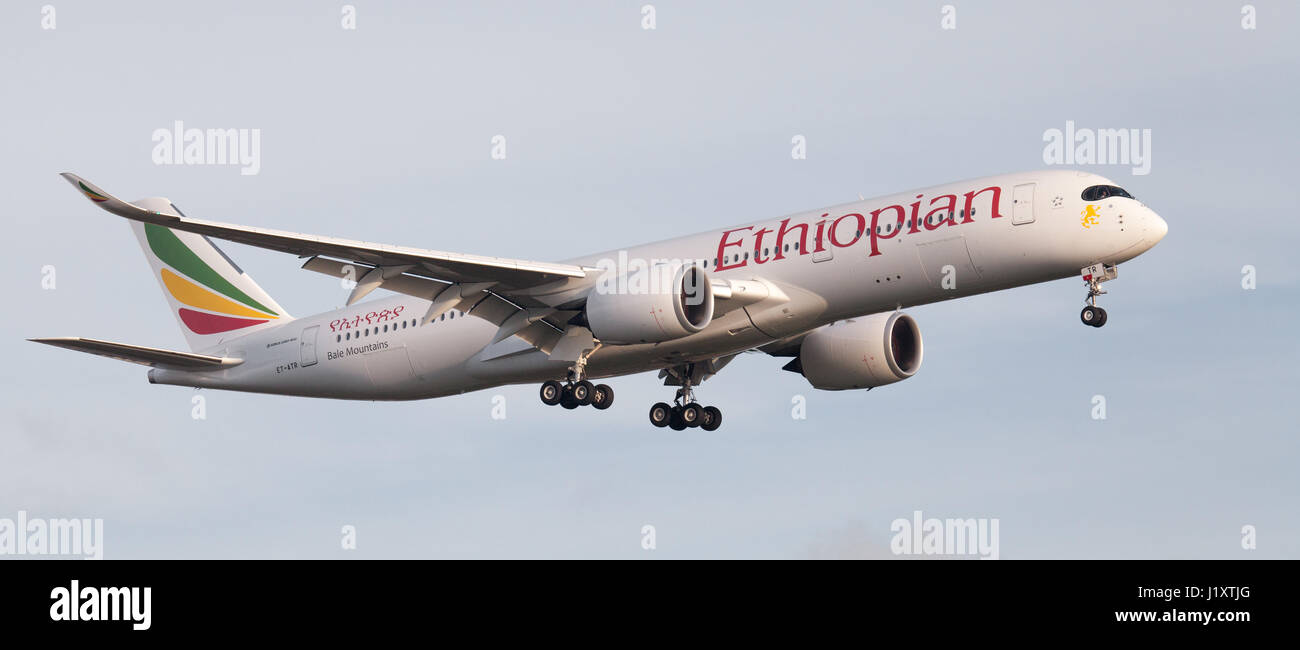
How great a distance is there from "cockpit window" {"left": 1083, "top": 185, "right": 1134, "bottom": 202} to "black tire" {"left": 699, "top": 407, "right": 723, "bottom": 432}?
13.6 m

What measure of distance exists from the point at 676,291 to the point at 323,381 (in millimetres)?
13316

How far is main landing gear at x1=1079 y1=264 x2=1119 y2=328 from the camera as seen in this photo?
132ft

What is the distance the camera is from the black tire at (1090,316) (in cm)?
4038

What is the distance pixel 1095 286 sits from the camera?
40.4 metres

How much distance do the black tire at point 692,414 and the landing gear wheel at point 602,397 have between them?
12.5ft

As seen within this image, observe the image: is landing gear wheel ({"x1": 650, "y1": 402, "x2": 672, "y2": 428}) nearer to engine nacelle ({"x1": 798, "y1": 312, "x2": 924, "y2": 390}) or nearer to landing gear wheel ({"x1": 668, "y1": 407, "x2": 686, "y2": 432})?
landing gear wheel ({"x1": 668, "y1": 407, "x2": 686, "y2": 432})

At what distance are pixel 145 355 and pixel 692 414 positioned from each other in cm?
1540

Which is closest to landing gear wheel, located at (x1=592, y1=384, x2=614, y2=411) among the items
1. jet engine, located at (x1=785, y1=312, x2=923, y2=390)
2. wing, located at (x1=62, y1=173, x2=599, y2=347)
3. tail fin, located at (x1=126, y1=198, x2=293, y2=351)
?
wing, located at (x1=62, y1=173, x2=599, y2=347)

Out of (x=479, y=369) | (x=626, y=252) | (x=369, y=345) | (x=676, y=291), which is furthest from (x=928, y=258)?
(x=369, y=345)

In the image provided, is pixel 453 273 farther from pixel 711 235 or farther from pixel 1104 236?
pixel 1104 236

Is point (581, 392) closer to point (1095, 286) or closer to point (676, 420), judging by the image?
point (676, 420)

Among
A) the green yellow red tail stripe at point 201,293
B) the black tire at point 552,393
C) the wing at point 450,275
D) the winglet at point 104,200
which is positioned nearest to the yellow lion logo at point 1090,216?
the wing at point 450,275

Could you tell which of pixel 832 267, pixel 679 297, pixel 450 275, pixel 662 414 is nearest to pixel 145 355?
pixel 450 275

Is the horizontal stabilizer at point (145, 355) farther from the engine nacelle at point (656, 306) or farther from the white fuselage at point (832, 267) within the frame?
the engine nacelle at point (656, 306)
